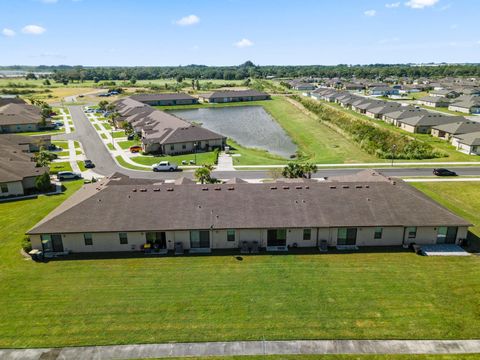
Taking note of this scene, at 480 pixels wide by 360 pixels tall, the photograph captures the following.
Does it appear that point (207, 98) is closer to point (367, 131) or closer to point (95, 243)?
point (367, 131)

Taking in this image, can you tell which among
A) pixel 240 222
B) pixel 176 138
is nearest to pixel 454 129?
pixel 176 138

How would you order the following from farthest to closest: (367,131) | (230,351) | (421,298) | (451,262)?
1. (367,131)
2. (451,262)
3. (421,298)
4. (230,351)

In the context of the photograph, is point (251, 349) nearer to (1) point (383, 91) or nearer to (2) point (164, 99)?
(2) point (164, 99)

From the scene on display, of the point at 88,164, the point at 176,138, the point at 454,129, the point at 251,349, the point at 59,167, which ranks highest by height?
the point at 454,129

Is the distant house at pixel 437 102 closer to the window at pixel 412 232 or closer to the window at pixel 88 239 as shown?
the window at pixel 412 232

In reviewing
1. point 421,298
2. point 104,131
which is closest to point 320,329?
point 421,298

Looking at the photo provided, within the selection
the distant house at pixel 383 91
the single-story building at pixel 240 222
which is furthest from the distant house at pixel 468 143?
the distant house at pixel 383 91

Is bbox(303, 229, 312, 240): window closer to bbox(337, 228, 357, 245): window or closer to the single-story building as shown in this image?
the single-story building
